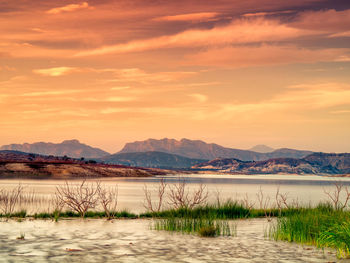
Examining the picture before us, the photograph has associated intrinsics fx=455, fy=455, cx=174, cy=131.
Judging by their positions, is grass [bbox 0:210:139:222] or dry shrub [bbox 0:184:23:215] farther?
grass [bbox 0:210:139:222]

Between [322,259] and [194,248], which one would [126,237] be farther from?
Result: [322,259]

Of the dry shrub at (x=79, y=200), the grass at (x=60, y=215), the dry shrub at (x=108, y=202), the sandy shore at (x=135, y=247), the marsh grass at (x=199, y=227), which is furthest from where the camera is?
the dry shrub at (x=79, y=200)

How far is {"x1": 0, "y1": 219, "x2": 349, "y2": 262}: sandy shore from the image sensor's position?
15203 millimetres

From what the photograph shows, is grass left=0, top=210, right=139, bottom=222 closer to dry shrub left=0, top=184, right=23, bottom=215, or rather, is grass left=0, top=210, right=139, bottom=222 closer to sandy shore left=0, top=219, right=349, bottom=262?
dry shrub left=0, top=184, right=23, bottom=215

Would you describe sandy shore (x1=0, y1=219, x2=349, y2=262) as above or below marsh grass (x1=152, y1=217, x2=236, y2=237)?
below

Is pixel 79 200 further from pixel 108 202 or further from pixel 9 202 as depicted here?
pixel 9 202

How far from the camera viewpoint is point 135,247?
17438 mm

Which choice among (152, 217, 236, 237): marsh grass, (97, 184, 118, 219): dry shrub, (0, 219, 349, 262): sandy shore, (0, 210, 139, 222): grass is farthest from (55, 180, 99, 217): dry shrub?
(152, 217, 236, 237): marsh grass

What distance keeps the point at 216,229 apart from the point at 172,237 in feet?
7.03

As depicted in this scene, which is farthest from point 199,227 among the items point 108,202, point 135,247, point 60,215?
point 60,215

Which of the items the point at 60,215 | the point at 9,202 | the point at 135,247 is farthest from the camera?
the point at 9,202

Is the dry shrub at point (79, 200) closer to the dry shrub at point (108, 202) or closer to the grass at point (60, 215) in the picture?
the grass at point (60, 215)

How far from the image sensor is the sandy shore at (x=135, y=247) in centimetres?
1520

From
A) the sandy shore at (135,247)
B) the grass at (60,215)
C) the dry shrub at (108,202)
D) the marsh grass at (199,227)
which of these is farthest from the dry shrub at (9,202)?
the marsh grass at (199,227)
